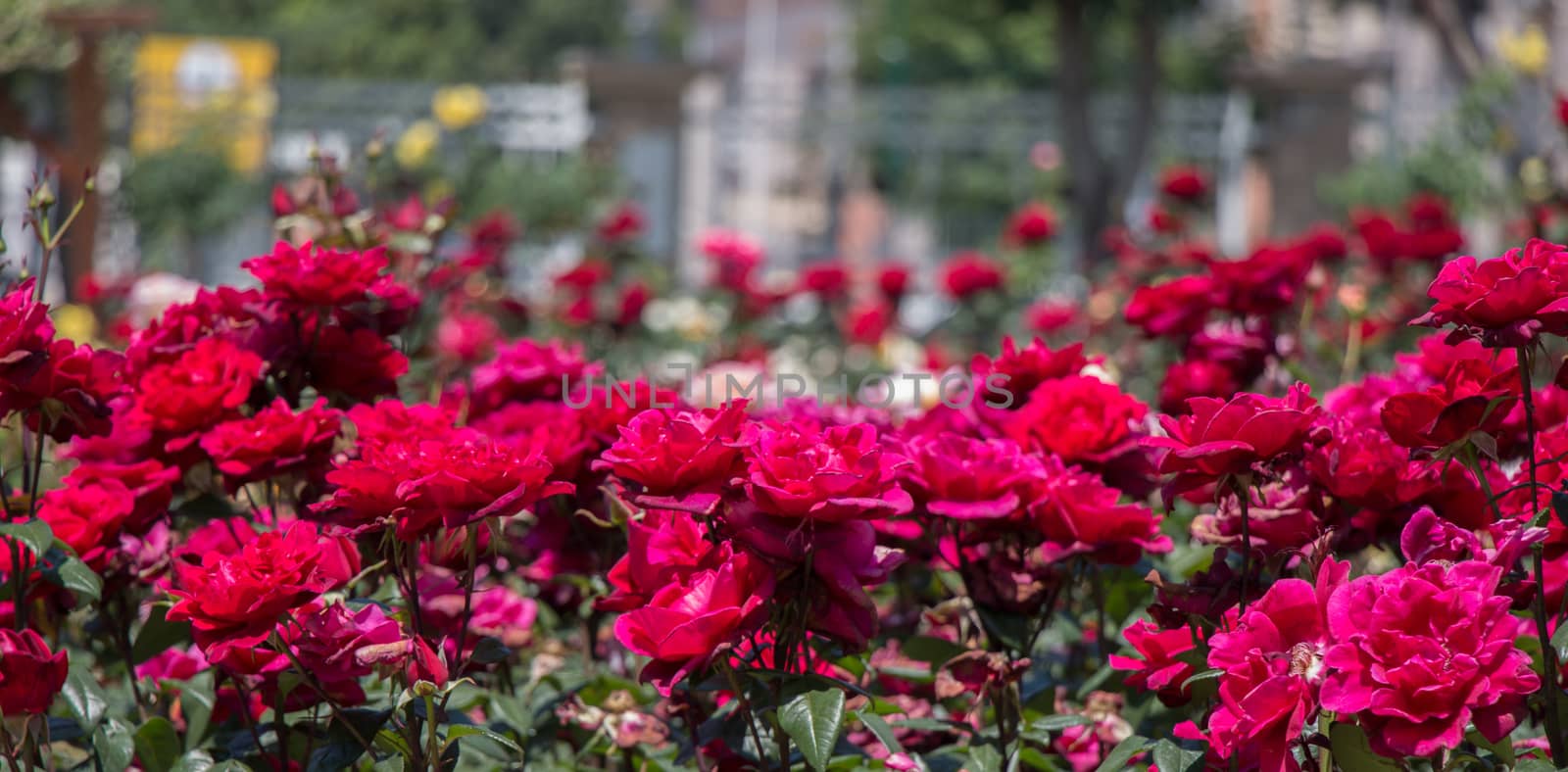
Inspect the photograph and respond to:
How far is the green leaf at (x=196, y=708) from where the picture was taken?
5.05ft

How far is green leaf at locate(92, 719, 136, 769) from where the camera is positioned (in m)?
1.38

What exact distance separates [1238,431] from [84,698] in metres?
1.01

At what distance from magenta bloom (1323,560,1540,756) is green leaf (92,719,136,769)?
0.99 metres

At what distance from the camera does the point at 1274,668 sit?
1048 millimetres

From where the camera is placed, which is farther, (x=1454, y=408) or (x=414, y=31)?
(x=414, y=31)

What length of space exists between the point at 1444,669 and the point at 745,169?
1519 inches

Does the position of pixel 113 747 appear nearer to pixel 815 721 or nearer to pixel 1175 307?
pixel 815 721

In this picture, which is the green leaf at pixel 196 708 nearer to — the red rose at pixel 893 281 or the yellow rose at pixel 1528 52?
the red rose at pixel 893 281

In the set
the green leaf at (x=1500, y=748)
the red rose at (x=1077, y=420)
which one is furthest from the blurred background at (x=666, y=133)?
the green leaf at (x=1500, y=748)

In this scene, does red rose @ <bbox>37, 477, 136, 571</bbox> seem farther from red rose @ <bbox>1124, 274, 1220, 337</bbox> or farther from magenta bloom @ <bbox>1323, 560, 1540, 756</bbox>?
red rose @ <bbox>1124, 274, 1220, 337</bbox>

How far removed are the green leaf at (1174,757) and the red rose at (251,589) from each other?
64 centimetres

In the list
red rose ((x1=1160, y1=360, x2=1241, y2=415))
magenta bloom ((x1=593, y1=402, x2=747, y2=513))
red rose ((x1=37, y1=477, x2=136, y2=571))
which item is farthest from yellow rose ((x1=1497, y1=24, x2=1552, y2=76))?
red rose ((x1=37, y1=477, x2=136, y2=571))

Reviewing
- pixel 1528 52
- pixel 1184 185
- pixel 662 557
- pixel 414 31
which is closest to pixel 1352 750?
pixel 662 557

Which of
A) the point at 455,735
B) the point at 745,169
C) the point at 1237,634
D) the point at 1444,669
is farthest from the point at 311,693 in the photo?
the point at 745,169
